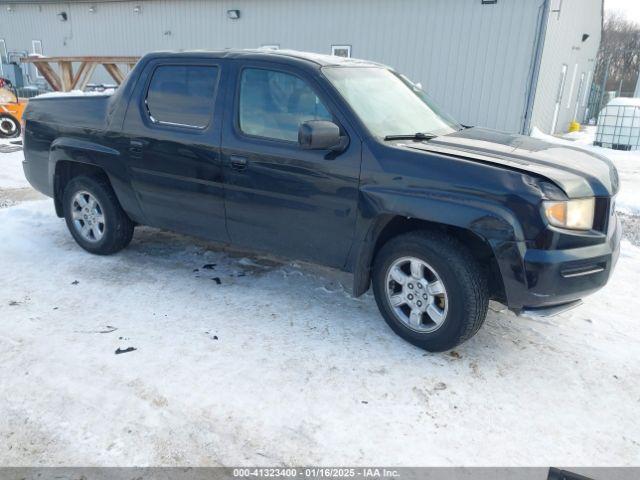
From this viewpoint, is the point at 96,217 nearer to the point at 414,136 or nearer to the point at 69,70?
the point at 414,136

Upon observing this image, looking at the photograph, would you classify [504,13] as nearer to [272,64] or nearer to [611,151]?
[611,151]

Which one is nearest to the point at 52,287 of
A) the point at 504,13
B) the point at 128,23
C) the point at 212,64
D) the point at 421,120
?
the point at 212,64

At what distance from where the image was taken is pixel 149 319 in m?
3.78

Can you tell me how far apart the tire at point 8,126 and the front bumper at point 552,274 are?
40.7 feet

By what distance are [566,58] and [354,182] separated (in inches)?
646

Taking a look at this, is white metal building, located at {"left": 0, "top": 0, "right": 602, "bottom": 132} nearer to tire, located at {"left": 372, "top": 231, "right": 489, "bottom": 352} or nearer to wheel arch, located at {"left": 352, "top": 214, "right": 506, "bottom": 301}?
wheel arch, located at {"left": 352, "top": 214, "right": 506, "bottom": 301}

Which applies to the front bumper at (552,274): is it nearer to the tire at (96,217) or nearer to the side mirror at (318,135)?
the side mirror at (318,135)

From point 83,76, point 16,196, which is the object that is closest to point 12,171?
point 16,196

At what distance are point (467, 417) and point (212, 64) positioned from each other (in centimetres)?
315

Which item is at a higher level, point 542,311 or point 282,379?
point 542,311

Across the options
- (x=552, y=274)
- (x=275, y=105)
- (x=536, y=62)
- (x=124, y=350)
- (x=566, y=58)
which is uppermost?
(x=566, y=58)

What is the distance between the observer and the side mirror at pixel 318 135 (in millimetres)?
3234

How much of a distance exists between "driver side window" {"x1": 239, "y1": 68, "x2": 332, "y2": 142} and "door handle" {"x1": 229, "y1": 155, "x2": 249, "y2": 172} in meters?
0.20

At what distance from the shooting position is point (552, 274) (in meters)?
2.94
